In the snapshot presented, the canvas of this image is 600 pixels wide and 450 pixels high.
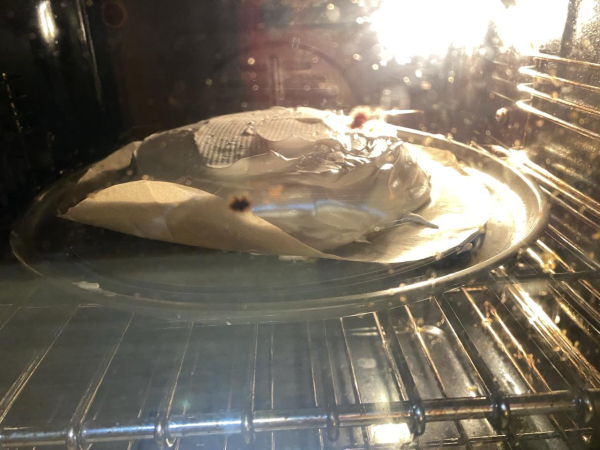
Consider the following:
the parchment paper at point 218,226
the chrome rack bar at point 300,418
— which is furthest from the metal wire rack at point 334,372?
the parchment paper at point 218,226

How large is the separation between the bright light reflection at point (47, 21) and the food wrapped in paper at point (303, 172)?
33 cm

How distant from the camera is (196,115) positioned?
1248 millimetres

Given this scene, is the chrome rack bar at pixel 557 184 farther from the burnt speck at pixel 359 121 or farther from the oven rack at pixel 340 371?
the burnt speck at pixel 359 121

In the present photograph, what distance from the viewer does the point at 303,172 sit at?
74 cm

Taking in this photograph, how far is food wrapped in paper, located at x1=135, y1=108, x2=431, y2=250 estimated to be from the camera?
693mm

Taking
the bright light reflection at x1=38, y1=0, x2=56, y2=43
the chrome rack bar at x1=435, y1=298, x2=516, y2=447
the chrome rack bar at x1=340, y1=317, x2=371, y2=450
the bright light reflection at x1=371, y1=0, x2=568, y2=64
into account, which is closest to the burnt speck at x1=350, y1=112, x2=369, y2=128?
the bright light reflection at x1=371, y1=0, x2=568, y2=64

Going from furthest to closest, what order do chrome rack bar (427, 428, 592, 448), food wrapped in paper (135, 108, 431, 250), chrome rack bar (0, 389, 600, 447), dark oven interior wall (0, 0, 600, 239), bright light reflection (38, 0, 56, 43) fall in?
dark oven interior wall (0, 0, 600, 239) → bright light reflection (38, 0, 56, 43) → food wrapped in paper (135, 108, 431, 250) → chrome rack bar (427, 428, 592, 448) → chrome rack bar (0, 389, 600, 447)

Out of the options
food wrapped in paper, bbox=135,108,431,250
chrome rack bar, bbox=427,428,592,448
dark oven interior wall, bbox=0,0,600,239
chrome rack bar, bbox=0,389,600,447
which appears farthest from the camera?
dark oven interior wall, bbox=0,0,600,239

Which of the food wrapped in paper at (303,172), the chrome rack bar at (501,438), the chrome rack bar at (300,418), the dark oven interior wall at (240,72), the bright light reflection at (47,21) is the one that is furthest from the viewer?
the dark oven interior wall at (240,72)

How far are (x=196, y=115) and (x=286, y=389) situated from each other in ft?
2.75

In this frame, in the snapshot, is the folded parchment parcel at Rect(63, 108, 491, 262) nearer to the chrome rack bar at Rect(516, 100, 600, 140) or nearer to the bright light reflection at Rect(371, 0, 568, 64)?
the chrome rack bar at Rect(516, 100, 600, 140)

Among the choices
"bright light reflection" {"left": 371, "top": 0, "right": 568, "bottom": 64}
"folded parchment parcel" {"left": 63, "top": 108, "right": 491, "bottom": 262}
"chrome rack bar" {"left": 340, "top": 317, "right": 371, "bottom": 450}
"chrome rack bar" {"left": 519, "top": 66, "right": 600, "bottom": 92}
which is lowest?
"chrome rack bar" {"left": 340, "top": 317, "right": 371, "bottom": 450}

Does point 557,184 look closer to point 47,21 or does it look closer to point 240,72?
point 240,72

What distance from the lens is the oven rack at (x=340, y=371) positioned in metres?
0.47
